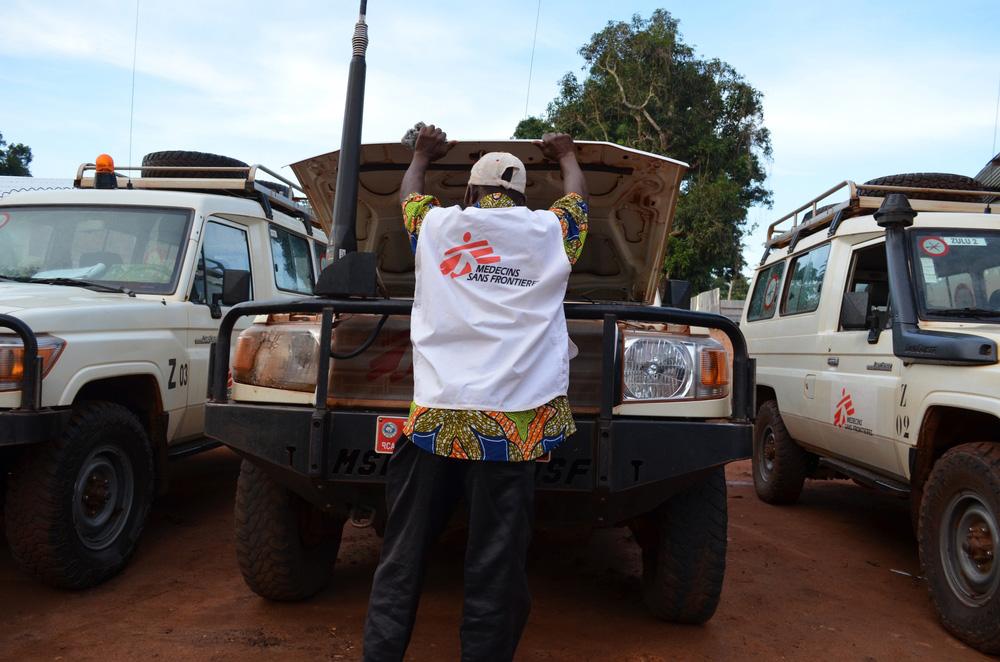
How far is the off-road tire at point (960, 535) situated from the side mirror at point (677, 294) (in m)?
1.43

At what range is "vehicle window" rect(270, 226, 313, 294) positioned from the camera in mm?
5902

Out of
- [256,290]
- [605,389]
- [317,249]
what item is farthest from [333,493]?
[317,249]

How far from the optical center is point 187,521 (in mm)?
4953

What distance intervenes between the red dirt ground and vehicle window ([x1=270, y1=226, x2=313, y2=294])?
1.91m

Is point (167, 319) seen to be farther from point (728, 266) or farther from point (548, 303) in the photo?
point (728, 266)

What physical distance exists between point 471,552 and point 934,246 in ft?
11.4

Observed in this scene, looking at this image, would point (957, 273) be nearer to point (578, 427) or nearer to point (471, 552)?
point (578, 427)

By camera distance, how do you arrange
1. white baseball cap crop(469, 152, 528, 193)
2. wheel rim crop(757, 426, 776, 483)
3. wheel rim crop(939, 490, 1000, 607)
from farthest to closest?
wheel rim crop(757, 426, 776, 483)
wheel rim crop(939, 490, 1000, 607)
white baseball cap crop(469, 152, 528, 193)

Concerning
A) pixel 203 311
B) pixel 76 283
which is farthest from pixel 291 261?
pixel 76 283

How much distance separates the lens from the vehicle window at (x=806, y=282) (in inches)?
215

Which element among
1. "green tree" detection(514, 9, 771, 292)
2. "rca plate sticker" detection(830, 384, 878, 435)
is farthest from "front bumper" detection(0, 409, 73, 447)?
"green tree" detection(514, 9, 771, 292)

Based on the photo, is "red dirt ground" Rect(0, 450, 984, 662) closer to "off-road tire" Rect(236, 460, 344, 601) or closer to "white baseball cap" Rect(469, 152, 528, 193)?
"off-road tire" Rect(236, 460, 344, 601)

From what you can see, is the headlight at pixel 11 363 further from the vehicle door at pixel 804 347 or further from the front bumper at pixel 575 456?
the vehicle door at pixel 804 347

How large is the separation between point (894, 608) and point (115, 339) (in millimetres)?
4130
